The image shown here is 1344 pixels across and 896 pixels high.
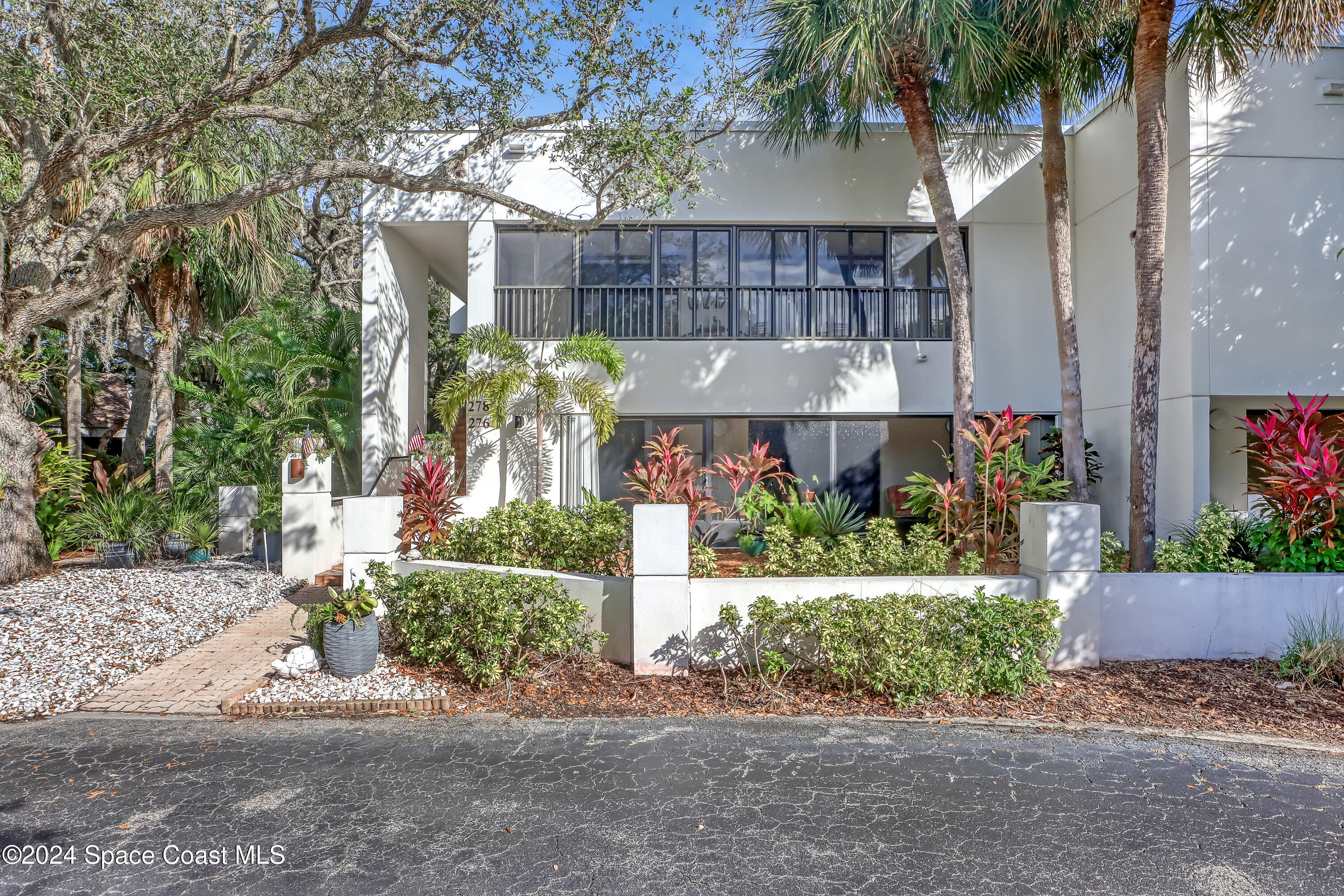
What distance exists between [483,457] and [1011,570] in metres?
6.74

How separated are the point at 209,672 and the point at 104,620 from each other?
1891 mm

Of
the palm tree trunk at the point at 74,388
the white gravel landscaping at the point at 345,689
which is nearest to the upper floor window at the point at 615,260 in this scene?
the white gravel landscaping at the point at 345,689

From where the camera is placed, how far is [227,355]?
1089 centimetres

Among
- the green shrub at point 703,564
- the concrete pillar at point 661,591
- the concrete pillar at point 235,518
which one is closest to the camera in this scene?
the concrete pillar at point 661,591

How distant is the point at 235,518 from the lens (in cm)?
1005

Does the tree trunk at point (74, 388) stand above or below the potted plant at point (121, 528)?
above

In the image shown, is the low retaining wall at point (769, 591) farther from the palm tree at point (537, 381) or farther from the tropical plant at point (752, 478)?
the palm tree at point (537, 381)

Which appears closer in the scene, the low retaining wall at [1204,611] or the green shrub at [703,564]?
the low retaining wall at [1204,611]

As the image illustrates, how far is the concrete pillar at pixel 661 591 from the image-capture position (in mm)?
5383

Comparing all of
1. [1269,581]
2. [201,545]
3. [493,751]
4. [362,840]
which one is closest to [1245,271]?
[1269,581]

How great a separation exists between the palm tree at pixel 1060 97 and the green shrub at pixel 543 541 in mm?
5339

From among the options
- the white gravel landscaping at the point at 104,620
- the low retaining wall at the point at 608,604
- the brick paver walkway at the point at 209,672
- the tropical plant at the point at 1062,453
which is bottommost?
the brick paver walkway at the point at 209,672

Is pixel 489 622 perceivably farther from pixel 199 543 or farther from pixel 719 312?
pixel 199 543

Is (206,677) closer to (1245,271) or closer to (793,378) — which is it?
(793,378)
